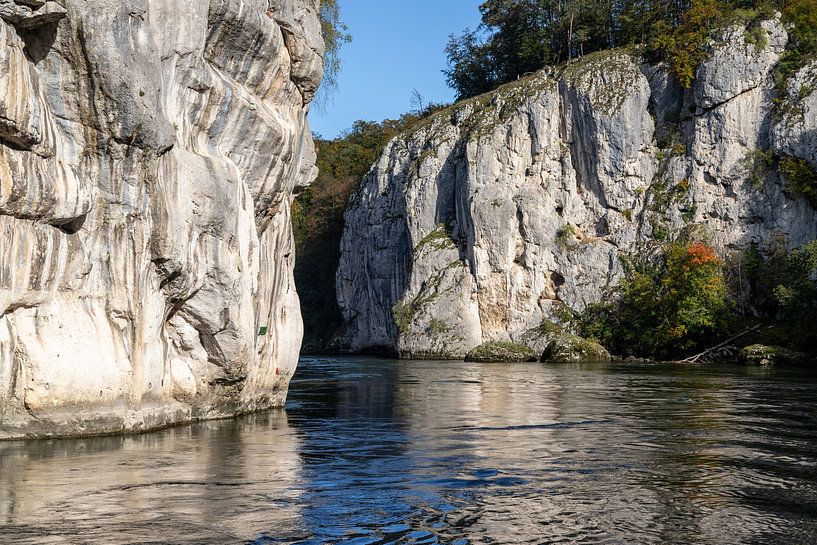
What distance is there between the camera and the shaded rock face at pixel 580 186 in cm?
7025

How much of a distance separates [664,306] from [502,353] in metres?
12.0

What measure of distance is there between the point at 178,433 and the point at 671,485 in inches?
410

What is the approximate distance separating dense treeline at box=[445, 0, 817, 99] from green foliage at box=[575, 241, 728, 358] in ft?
47.3

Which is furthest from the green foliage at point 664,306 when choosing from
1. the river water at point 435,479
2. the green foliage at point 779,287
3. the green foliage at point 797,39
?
the river water at point 435,479

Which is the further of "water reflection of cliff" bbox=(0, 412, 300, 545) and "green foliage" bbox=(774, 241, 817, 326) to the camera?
"green foliage" bbox=(774, 241, 817, 326)

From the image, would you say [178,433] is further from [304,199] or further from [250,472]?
[304,199]

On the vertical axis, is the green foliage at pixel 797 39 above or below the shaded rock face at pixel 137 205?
above

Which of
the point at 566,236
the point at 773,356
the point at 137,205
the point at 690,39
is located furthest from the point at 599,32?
the point at 137,205

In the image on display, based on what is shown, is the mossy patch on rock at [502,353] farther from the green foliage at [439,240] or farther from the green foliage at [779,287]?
the green foliage at [779,287]

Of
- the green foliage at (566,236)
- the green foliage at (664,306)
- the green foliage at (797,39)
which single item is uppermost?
the green foliage at (797,39)

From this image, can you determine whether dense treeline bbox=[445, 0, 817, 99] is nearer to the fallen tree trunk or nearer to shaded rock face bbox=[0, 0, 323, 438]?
the fallen tree trunk

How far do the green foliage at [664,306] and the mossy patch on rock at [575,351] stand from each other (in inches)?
98.4

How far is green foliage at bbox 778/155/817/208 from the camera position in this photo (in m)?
66.1

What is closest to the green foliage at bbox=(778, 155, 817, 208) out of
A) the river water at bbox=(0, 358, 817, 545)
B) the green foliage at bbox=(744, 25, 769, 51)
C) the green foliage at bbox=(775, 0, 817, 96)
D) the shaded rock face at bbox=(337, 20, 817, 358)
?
the shaded rock face at bbox=(337, 20, 817, 358)
